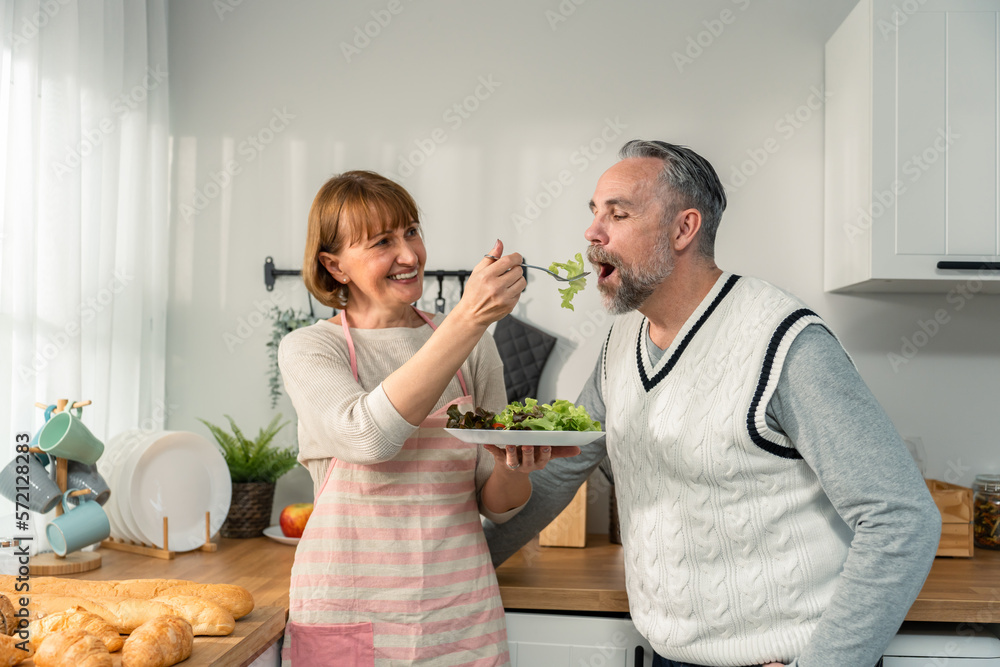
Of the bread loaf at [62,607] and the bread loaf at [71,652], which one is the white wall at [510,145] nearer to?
the bread loaf at [62,607]

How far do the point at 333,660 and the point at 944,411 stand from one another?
6.06 feet

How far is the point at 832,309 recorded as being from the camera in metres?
2.23

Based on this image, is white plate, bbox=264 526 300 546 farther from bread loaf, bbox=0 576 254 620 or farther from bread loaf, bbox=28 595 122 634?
bread loaf, bbox=28 595 122 634

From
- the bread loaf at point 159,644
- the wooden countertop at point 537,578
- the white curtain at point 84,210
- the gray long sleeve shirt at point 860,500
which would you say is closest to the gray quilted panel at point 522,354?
the wooden countertop at point 537,578

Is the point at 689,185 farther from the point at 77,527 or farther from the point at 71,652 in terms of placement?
the point at 77,527

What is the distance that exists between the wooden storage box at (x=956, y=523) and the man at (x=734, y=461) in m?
0.97

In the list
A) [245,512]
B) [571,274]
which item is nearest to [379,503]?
[571,274]

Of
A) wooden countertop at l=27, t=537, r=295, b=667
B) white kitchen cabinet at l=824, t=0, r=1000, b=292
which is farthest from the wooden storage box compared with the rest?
wooden countertop at l=27, t=537, r=295, b=667

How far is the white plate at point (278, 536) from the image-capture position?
78.4 inches

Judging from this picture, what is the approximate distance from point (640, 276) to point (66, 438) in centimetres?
126

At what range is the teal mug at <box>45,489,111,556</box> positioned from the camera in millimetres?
1648

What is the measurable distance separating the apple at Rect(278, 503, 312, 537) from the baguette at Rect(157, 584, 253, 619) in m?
0.67

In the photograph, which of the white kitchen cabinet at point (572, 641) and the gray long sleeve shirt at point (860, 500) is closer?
the gray long sleeve shirt at point (860, 500)

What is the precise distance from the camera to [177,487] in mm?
1917
